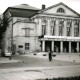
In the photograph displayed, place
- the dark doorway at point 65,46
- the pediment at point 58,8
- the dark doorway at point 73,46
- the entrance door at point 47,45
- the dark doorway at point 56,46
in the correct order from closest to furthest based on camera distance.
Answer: the entrance door at point 47,45 → the pediment at point 58,8 → the dark doorway at point 56,46 → the dark doorway at point 65,46 → the dark doorway at point 73,46

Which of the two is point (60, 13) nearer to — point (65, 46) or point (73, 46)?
point (65, 46)

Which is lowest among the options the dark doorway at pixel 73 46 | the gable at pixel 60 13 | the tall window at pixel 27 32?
the dark doorway at pixel 73 46

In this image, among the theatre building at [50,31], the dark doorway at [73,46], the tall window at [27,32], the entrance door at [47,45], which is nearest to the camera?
the theatre building at [50,31]

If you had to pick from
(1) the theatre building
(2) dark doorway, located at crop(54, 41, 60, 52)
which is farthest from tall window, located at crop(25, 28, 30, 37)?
(2) dark doorway, located at crop(54, 41, 60, 52)

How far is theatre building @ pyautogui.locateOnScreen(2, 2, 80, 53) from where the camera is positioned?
5119 centimetres

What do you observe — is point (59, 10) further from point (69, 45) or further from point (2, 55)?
point (2, 55)

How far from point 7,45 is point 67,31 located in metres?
17.2

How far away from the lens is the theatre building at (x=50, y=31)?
168 feet

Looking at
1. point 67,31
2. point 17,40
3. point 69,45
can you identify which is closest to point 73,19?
point 67,31

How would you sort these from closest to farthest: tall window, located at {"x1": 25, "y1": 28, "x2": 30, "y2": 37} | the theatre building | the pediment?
the theatre building → tall window, located at {"x1": 25, "y1": 28, "x2": 30, "y2": 37} → the pediment

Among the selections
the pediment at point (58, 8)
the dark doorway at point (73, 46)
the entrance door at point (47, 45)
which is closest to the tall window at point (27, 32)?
the entrance door at point (47, 45)

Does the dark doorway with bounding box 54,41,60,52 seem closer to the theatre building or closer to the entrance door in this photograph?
the theatre building

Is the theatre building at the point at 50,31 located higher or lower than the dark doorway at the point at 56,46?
higher

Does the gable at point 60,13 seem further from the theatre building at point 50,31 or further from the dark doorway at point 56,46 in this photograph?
the dark doorway at point 56,46
